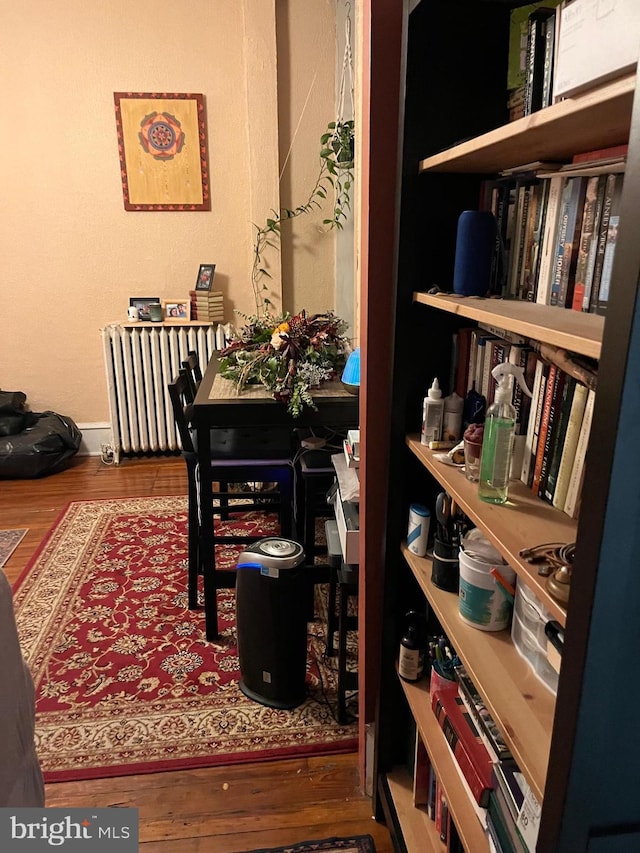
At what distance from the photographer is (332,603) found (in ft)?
6.85

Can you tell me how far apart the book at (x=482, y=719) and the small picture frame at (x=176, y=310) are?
125 inches

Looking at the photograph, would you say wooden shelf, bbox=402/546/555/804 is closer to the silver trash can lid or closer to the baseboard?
the silver trash can lid

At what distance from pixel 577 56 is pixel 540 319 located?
1.03ft

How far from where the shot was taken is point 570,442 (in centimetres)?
95

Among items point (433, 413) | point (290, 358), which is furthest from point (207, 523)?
point (433, 413)

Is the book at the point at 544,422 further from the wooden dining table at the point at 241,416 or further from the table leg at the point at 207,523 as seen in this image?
the table leg at the point at 207,523

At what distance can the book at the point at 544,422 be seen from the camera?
3.31ft

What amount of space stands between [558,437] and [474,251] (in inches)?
15.8

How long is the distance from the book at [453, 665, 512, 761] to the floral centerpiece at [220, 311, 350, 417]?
103 cm

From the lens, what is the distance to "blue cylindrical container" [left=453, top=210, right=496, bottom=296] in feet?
3.78

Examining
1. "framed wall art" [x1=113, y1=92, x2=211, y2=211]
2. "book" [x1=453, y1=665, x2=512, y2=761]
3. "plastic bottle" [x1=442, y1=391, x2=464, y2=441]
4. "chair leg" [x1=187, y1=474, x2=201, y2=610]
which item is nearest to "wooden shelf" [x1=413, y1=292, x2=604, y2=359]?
"plastic bottle" [x1=442, y1=391, x2=464, y2=441]

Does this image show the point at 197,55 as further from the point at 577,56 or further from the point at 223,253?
the point at 577,56

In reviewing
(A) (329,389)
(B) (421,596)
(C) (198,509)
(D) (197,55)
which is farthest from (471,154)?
(D) (197,55)

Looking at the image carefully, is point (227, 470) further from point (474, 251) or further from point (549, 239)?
point (549, 239)
